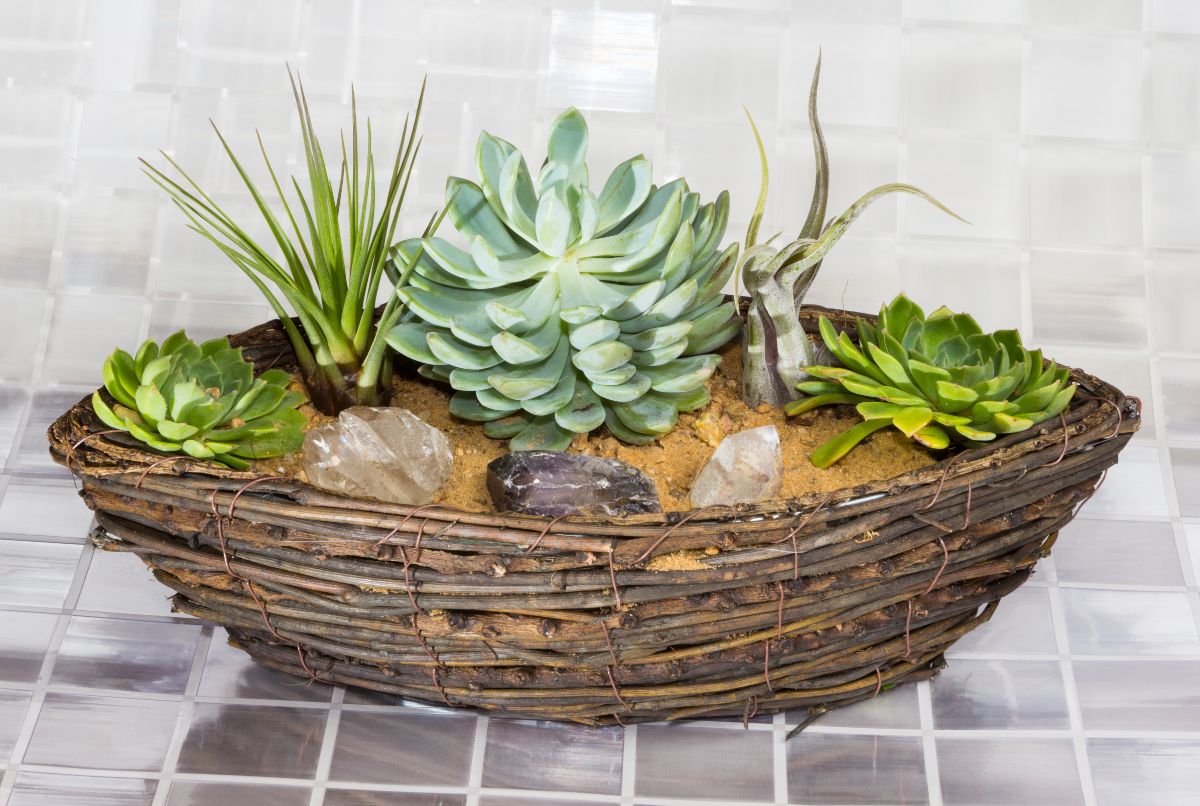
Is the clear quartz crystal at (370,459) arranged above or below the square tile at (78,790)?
above

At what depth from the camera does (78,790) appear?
1207mm

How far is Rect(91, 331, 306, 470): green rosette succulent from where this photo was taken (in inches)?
46.1

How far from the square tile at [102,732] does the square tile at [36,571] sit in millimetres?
147

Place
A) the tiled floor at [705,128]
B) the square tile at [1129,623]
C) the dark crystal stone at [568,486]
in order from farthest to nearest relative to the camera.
→ 1. the tiled floor at [705,128]
2. the square tile at [1129,623]
3. the dark crystal stone at [568,486]

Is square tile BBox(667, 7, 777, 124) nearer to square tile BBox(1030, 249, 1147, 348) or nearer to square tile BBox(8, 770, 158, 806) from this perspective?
square tile BBox(1030, 249, 1147, 348)

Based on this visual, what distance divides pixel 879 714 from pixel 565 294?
48 cm

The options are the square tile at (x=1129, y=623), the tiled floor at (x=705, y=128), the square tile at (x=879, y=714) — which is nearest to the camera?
the square tile at (x=879, y=714)

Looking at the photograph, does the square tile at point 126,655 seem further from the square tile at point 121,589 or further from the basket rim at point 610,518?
the basket rim at point 610,518

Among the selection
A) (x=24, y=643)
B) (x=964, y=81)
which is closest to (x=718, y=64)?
(x=964, y=81)

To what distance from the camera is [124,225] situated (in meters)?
1.72

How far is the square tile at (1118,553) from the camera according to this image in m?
1.48

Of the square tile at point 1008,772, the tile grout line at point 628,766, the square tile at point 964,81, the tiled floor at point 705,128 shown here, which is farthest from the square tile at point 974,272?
the tile grout line at point 628,766

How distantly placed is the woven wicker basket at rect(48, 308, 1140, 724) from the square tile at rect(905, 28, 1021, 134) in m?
0.57

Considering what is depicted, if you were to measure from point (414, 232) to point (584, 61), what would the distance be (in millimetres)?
294
